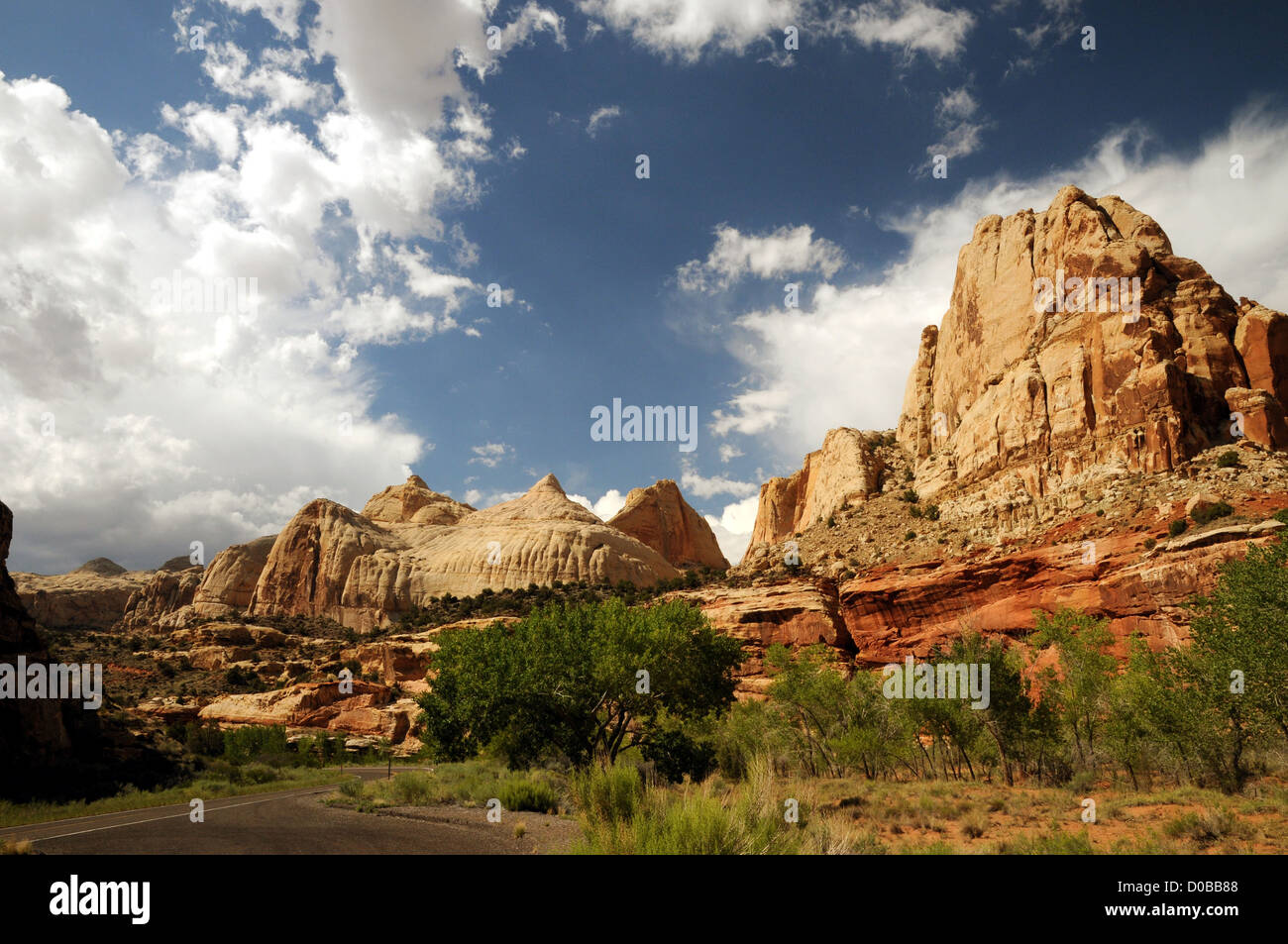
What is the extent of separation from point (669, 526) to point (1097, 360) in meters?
102

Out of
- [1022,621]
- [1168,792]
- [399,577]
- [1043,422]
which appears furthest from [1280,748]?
[399,577]

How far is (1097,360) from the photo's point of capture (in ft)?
174

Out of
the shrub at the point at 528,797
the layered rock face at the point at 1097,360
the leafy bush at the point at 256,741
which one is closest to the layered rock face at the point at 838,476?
the layered rock face at the point at 1097,360

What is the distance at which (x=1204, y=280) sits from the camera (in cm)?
5659

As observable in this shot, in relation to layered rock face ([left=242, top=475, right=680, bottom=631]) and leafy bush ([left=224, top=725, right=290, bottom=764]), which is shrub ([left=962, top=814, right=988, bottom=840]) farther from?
layered rock face ([left=242, top=475, right=680, bottom=631])

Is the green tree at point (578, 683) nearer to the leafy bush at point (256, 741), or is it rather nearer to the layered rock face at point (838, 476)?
the leafy bush at point (256, 741)

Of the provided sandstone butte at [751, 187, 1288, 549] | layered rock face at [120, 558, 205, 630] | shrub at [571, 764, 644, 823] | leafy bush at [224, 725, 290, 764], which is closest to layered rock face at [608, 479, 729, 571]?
sandstone butte at [751, 187, 1288, 549]

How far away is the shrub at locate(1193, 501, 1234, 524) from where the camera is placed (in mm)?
39312

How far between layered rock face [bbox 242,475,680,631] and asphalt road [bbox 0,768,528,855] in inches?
3031

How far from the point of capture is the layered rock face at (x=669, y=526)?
466ft

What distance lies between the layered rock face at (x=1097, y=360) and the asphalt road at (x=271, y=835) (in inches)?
2207
